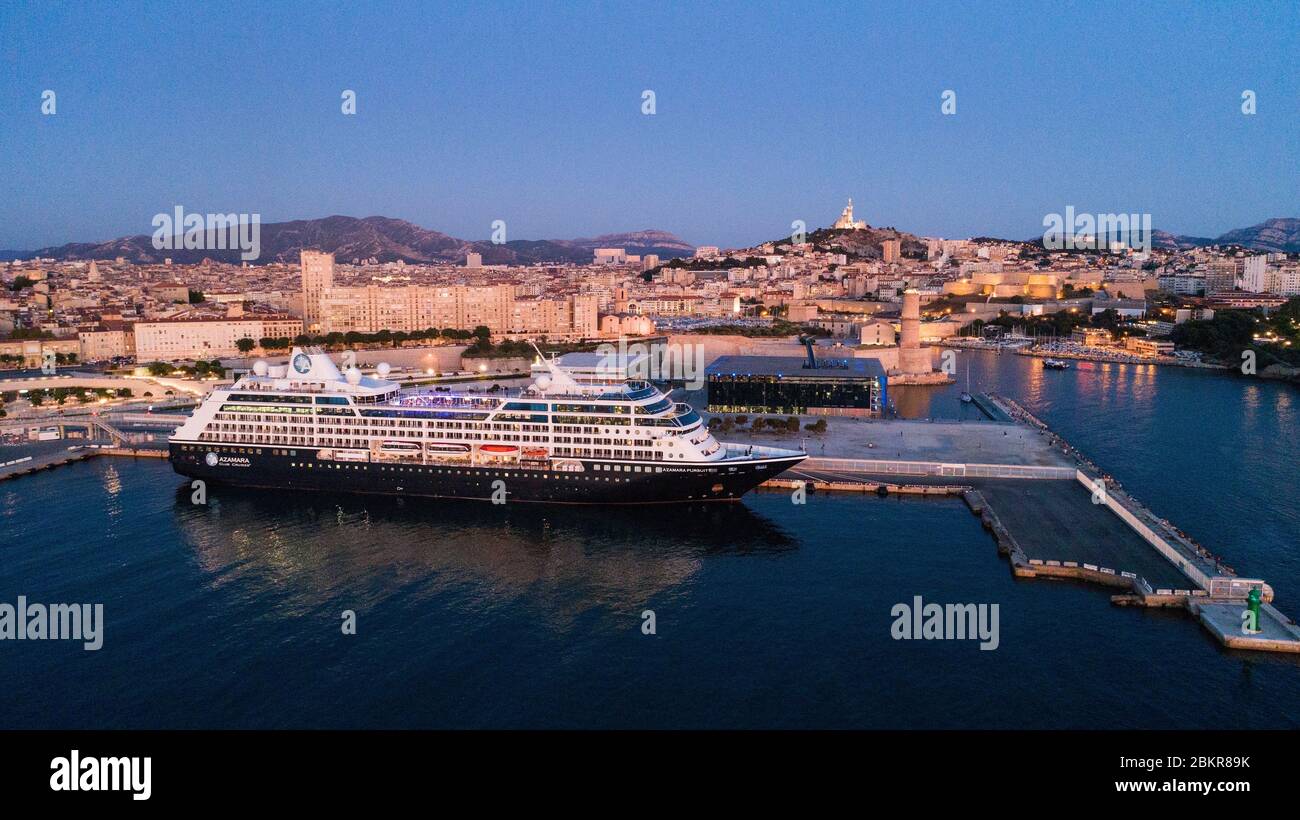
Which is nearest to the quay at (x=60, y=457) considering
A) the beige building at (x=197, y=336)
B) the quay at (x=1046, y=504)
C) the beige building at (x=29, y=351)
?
the quay at (x=1046, y=504)

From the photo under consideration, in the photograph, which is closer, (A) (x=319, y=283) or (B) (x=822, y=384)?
(B) (x=822, y=384)

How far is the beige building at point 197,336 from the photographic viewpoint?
53719mm

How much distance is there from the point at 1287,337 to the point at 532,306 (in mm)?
52407

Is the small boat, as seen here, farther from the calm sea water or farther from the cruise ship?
the calm sea water

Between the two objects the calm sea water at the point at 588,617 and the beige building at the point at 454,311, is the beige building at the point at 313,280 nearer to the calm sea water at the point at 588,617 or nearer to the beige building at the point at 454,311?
the beige building at the point at 454,311

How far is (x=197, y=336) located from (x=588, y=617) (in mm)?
48638

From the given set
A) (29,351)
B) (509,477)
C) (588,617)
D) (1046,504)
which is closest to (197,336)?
(29,351)

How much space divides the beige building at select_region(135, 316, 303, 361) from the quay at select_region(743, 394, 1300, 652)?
39.0m

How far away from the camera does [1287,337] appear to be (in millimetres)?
58875

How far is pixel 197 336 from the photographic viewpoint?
183 feet

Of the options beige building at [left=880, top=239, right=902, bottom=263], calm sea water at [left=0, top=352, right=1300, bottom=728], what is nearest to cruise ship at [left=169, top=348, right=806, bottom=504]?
Answer: calm sea water at [left=0, top=352, right=1300, bottom=728]
